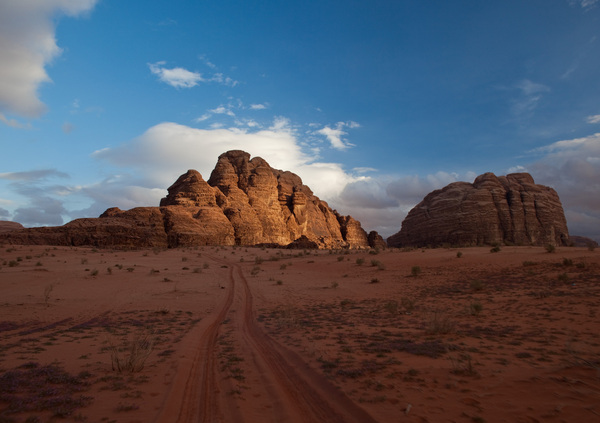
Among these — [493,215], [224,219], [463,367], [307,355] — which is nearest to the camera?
[463,367]

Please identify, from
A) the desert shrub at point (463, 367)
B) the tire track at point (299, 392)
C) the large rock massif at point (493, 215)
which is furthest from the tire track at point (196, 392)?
the large rock massif at point (493, 215)

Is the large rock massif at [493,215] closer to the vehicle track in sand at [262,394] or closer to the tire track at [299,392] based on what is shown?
the tire track at [299,392]

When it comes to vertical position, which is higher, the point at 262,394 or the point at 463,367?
the point at 463,367

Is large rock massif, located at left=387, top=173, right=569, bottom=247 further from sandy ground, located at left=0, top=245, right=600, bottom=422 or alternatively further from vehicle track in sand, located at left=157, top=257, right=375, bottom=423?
vehicle track in sand, located at left=157, top=257, right=375, bottom=423

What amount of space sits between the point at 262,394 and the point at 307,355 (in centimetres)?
170

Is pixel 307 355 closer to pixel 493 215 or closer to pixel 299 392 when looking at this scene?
pixel 299 392

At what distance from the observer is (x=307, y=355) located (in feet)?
18.6

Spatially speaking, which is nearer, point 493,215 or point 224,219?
point 493,215

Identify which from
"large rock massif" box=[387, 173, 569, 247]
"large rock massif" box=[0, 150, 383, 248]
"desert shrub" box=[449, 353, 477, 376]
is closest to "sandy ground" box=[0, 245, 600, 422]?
"desert shrub" box=[449, 353, 477, 376]

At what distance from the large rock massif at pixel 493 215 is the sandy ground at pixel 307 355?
43431 millimetres

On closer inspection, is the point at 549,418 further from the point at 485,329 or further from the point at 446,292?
the point at 446,292

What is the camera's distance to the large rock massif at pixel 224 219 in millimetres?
43188

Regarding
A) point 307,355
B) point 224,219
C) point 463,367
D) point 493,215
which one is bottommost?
point 307,355

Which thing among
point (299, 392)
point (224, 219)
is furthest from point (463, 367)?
point (224, 219)
